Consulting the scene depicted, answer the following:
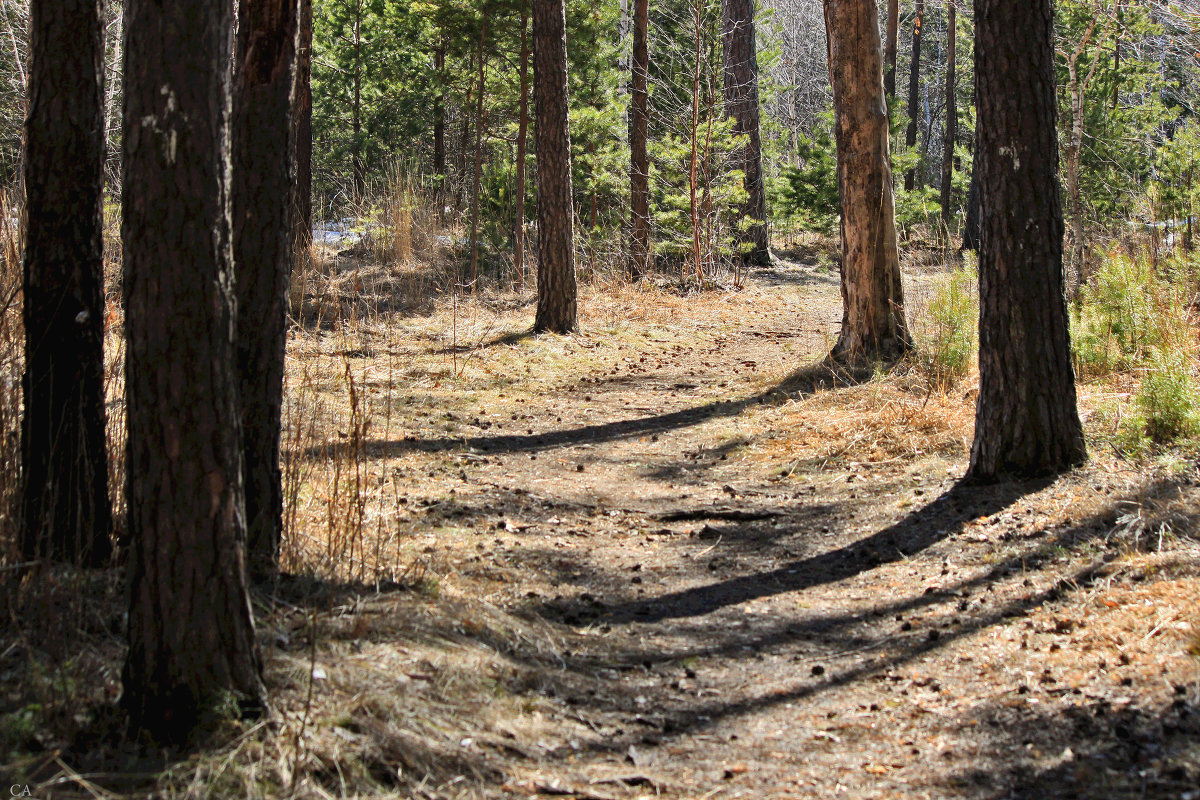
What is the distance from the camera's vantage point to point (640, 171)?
14305 millimetres

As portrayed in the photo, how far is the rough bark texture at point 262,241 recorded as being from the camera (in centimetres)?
377

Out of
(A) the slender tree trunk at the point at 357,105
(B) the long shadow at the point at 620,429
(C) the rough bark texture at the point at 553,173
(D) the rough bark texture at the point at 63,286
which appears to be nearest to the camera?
(D) the rough bark texture at the point at 63,286

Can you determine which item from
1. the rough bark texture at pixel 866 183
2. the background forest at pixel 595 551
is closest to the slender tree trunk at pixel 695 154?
the background forest at pixel 595 551

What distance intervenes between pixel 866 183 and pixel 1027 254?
3137mm

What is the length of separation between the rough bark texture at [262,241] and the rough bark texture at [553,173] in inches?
248

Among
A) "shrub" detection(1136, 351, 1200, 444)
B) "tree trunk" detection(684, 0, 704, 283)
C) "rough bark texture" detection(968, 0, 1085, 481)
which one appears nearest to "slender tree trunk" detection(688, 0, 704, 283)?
"tree trunk" detection(684, 0, 704, 283)

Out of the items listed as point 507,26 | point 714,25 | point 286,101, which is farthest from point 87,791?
point 714,25

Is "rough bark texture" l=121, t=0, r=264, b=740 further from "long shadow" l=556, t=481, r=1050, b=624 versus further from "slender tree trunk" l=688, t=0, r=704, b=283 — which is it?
"slender tree trunk" l=688, t=0, r=704, b=283

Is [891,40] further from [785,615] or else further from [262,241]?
[262,241]

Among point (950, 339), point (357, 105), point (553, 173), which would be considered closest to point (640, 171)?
point (553, 173)

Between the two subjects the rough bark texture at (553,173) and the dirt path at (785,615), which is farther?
the rough bark texture at (553,173)

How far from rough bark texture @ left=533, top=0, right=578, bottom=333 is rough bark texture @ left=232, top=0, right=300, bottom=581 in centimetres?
631

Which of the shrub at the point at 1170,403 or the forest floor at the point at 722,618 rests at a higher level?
the shrub at the point at 1170,403

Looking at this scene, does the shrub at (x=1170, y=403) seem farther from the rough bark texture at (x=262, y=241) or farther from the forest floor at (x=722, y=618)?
the rough bark texture at (x=262, y=241)
